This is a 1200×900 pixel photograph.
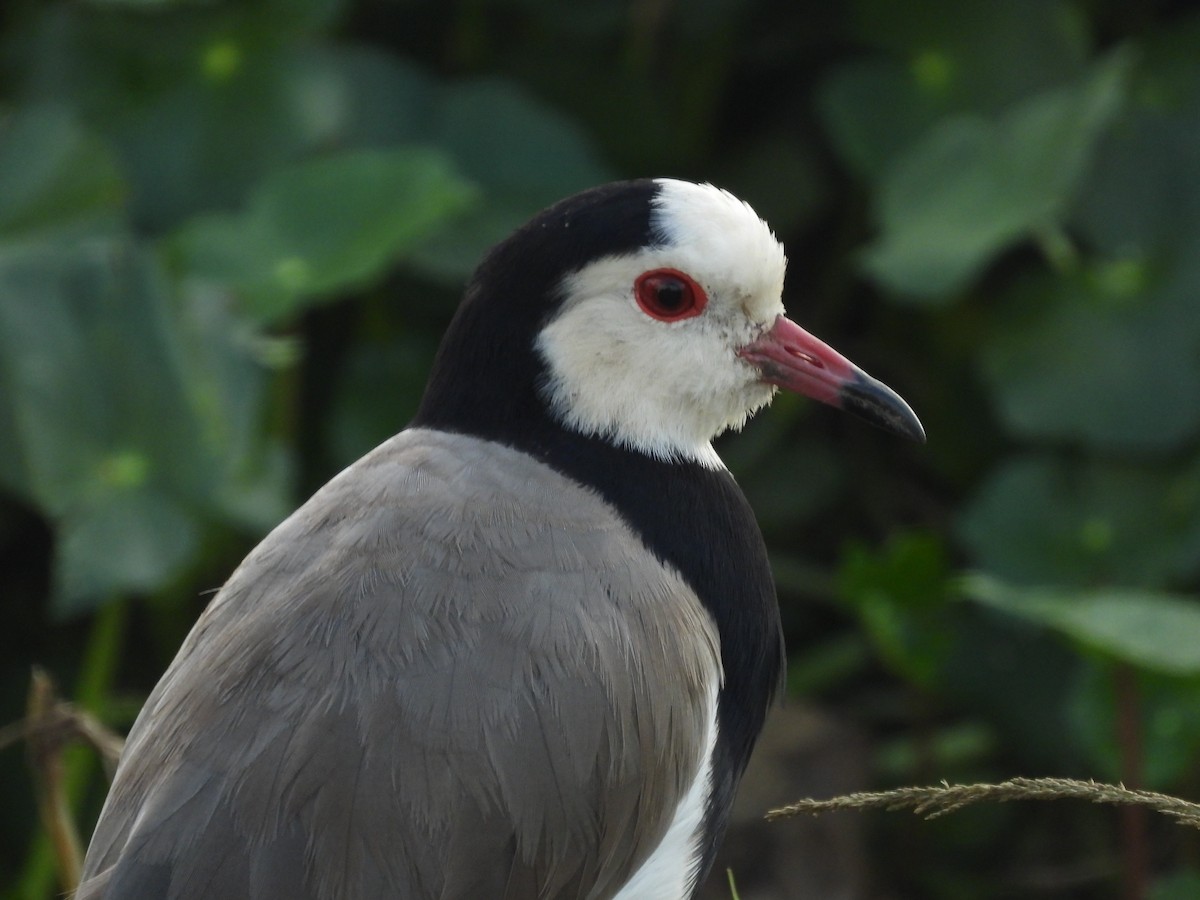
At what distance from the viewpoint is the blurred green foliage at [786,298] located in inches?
144

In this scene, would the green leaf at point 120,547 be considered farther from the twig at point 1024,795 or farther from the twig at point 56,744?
the twig at point 1024,795

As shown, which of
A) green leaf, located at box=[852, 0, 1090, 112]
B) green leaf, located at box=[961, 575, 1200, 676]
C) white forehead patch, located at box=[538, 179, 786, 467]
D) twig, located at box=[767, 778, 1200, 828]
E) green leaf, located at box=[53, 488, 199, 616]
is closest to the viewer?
twig, located at box=[767, 778, 1200, 828]

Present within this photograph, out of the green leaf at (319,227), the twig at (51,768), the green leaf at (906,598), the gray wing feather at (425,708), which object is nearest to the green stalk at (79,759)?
the green leaf at (319,227)

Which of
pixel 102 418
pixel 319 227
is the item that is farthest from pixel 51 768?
pixel 319 227

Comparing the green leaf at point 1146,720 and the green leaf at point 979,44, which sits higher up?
the green leaf at point 979,44

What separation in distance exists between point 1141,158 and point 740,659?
2.36 m

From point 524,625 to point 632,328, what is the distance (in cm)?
49

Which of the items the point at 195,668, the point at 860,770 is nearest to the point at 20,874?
the point at 860,770

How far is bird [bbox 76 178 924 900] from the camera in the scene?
84.2 inches

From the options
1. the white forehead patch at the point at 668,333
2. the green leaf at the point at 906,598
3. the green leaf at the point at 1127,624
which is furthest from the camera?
the green leaf at the point at 906,598

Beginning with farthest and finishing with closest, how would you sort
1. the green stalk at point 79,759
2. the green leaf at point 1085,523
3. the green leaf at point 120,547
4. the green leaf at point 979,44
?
1. the green leaf at point 979,44
2. the green leaf at point 1085,523
3. the green stalk at point 79,759
4. the green leaf at point 120,547

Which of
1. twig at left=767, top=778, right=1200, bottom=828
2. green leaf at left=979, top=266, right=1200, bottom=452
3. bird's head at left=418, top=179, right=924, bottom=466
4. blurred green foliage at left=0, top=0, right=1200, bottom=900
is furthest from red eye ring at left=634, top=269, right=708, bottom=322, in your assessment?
green leaf at left=979, top=266, right=1200, bottom=452

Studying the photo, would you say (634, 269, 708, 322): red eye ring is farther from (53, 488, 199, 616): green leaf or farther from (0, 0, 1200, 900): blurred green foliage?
(53, 488, 199, 616): green leaf

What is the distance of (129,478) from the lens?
3.57m
